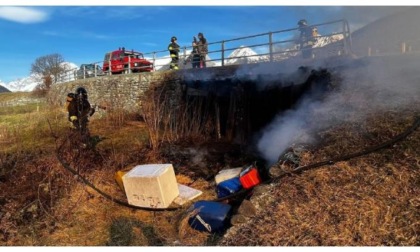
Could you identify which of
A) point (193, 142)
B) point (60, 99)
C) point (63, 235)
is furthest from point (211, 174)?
point (60, 99)

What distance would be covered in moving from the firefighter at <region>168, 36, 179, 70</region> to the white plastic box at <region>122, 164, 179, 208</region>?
30.2 ft

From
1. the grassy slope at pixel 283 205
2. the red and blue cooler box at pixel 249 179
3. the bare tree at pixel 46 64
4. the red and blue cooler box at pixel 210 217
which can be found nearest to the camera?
the grassy slope at pixel 283 205

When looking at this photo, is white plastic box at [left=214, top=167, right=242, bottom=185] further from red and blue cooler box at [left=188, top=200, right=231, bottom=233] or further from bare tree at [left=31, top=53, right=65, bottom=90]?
bare tree at [left=31, top=53, right=65, bottom=90]

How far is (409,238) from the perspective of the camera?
3.62 meters

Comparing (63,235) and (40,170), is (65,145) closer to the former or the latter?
(40,170)

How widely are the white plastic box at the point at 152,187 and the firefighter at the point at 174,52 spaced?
30.2 ft

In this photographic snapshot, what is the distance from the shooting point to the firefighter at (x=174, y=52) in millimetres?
14728

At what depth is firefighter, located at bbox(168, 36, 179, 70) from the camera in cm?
1473

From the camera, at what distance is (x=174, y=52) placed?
15.0 meters

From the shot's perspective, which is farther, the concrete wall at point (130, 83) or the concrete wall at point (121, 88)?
the concrete wall at point (121, 88)

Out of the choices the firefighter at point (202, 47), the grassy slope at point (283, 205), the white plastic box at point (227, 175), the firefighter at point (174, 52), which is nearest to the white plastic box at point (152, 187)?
the grassy slope at point (283, 205)

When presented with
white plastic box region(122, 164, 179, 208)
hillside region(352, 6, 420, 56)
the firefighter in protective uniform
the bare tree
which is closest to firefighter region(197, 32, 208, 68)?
the firefighter in protective uniform

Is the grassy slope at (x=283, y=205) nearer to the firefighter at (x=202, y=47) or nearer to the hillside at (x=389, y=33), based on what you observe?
→ the firefighter at (x=202, y=47)

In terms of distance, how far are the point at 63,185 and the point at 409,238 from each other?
575 cm
